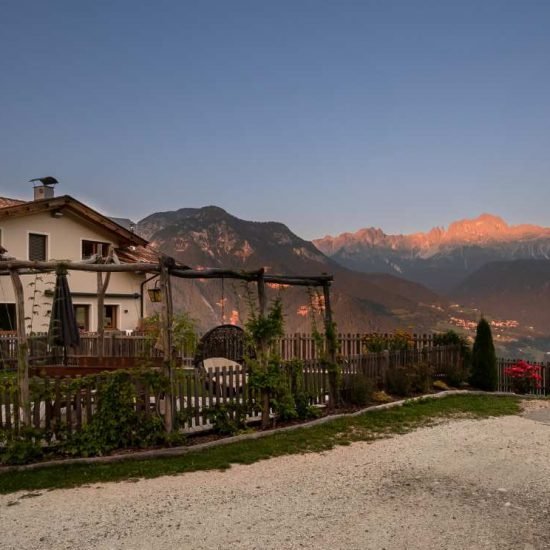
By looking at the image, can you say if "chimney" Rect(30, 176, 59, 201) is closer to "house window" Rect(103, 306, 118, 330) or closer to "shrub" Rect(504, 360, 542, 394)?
"house window" Rect(103, 306, 118, 330)

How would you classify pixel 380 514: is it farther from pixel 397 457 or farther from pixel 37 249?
pixel 37 249

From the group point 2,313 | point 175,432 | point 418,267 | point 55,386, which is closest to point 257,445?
point 175,432

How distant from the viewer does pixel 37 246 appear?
24094 mm

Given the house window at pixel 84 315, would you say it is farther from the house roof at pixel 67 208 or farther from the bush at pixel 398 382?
the bush at pixel 398 382

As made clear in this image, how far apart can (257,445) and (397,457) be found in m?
2.14

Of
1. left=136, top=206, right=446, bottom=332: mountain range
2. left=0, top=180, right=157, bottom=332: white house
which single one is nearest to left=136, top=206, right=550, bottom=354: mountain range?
left=136, top=206, right=446, bottom=332: mountain range

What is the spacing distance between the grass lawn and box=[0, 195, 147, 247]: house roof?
17.6 metres

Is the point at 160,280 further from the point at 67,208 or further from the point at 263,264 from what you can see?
the point at 263,264

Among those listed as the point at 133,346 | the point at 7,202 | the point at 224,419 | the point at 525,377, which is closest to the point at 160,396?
the point at 224,419

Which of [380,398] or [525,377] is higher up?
[380,398]

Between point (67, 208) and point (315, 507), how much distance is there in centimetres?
2220

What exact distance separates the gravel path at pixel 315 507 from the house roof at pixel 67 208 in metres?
18.6

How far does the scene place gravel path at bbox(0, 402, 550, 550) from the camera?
4945 millimetres

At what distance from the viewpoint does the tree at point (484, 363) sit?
15672mm
